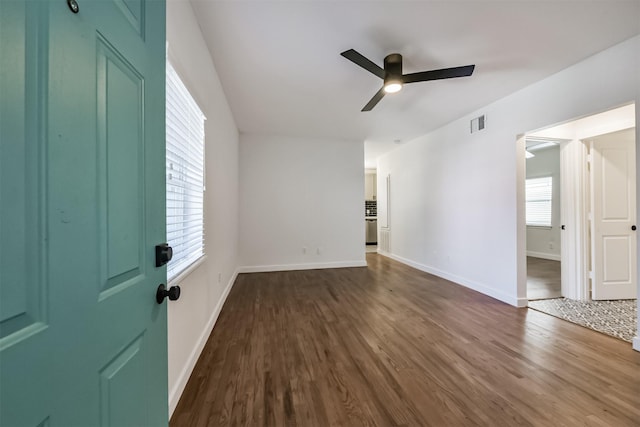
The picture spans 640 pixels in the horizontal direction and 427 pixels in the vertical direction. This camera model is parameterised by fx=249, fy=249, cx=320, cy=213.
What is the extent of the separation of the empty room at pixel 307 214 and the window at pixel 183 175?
0.03 m

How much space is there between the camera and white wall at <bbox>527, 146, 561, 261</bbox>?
226 inches

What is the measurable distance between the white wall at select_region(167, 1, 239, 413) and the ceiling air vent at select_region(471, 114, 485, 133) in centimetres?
345

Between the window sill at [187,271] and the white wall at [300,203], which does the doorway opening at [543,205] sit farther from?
the window sill at [187,271]

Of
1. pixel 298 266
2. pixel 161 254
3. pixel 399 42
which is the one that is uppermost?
pixel 399 42

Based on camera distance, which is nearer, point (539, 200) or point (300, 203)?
point (300, 203)

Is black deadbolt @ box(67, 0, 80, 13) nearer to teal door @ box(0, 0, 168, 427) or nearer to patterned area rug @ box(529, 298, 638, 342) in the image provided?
teal door @ box(0, 0, 168, 427)

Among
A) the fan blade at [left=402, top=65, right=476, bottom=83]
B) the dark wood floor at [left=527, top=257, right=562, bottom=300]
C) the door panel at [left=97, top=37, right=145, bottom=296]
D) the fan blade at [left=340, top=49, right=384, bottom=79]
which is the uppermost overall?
the fan blade at [left=340, top=49, right=384, bottom=79]

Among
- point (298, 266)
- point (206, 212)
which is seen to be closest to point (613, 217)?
point (298, 266)

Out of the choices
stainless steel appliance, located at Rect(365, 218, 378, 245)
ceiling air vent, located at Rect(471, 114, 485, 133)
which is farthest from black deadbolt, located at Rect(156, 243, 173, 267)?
stainless steel appliance, located at Rect(365, 218, 378, 245)

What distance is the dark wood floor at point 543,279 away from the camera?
11.5 ft

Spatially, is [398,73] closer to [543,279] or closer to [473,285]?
[473,285]

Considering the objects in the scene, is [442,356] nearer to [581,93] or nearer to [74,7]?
[74,7]

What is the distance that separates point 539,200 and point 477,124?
4182 mm

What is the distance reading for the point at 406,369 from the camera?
1815 millimetres
